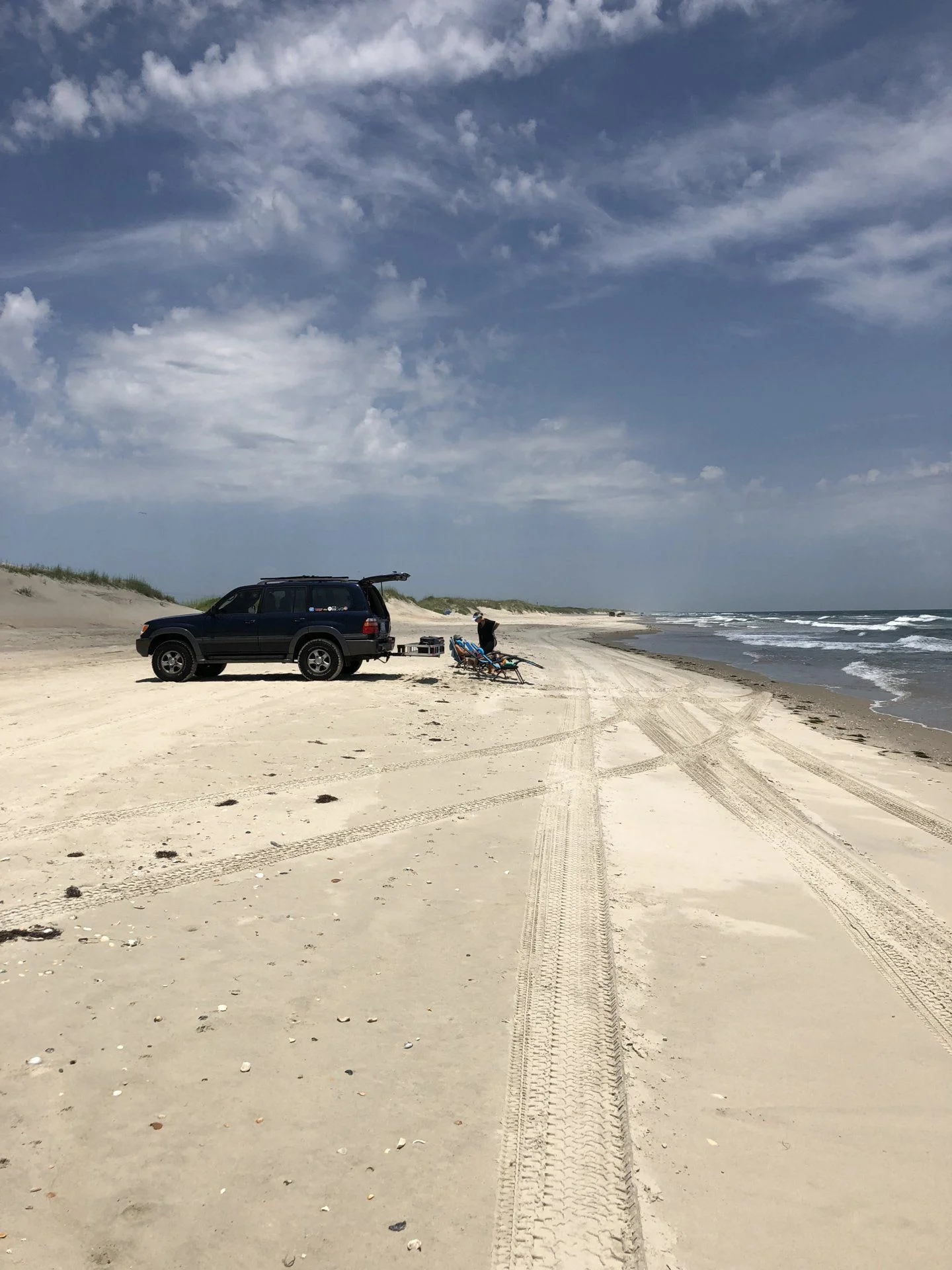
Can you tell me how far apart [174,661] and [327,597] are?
10.0ft

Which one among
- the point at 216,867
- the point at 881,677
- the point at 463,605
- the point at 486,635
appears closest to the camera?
the point at 216,867

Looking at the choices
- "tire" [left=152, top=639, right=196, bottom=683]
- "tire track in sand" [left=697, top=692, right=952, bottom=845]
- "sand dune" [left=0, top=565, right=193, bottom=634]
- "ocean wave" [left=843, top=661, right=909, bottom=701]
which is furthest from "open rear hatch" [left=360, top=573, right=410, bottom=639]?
"sand dune" [left=0, top=565, right=193, bottom=634]

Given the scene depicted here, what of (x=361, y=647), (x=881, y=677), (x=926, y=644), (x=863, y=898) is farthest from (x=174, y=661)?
(x=926, y=644)

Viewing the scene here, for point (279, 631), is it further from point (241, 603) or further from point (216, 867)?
point (216, 867)

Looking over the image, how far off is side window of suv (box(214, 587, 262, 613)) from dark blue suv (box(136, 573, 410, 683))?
0.01m

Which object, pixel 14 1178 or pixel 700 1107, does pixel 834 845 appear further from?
pixel 14 1178

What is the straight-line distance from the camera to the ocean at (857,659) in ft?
59.2

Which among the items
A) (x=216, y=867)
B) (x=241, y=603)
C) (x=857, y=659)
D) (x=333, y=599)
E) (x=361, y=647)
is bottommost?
Result: (x=216, y=867)

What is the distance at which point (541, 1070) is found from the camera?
3.33 meters

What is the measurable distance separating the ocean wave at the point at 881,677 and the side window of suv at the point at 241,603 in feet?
44.4

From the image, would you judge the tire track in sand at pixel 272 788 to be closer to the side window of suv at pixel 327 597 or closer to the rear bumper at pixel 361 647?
the rear bumper at pixel 361 647

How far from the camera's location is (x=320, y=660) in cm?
1590

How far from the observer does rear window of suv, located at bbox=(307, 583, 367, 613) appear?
1603 cm

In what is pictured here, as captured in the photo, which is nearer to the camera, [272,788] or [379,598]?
[272,788]
